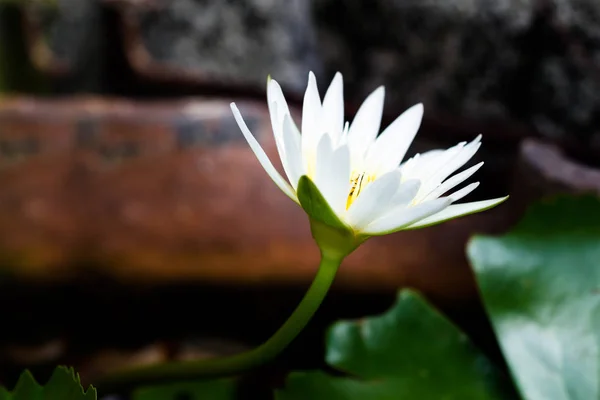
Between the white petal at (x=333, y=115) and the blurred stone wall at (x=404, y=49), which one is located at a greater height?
the white petal at (x=333, y=115)

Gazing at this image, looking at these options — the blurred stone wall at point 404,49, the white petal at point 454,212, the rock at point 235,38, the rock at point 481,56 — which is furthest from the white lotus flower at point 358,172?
the rock at point 235,38

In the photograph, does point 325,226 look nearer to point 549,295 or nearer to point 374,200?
point 374,200

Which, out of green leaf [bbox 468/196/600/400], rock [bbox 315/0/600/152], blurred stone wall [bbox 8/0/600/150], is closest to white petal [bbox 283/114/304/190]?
green leaf [bbox 468/196/600/400]

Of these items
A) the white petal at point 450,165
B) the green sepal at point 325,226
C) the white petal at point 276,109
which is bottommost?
the green sepal at point 325,226

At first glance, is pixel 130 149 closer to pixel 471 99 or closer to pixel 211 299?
pixel 211 299

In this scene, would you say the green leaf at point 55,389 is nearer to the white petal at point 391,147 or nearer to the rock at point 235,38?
the white petal at point 391,147

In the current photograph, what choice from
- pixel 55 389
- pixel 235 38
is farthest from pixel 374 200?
pixel 235 38

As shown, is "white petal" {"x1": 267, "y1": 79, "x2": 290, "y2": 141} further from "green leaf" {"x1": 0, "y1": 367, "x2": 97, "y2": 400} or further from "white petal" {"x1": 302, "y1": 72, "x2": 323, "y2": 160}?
"green leaf" {"x1": 0, "y1": 367, "x2": 97, "y2": 400}
